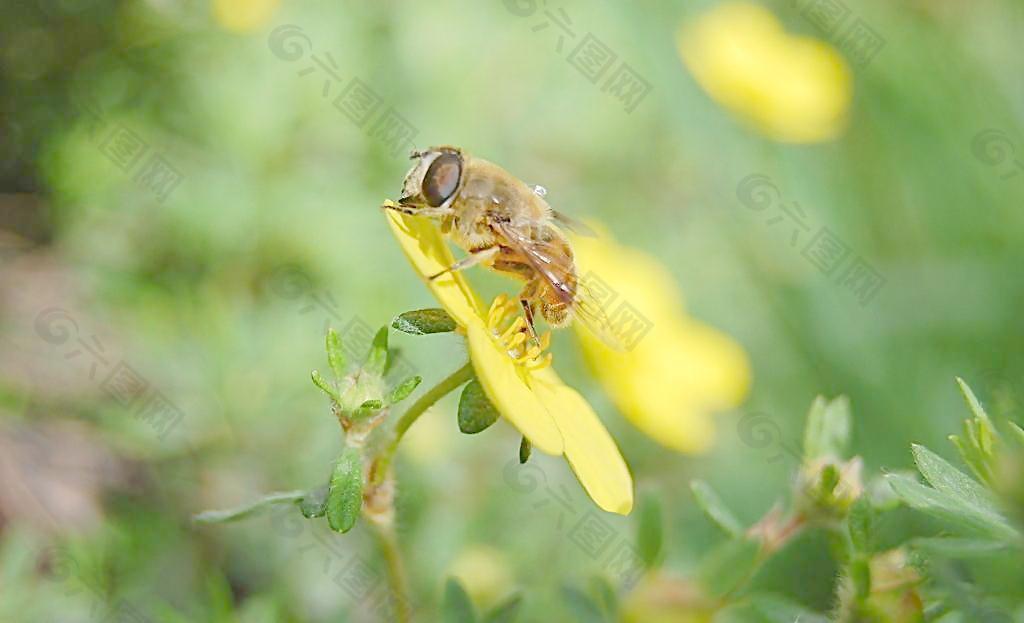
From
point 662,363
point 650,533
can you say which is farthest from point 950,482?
A: point 662,363

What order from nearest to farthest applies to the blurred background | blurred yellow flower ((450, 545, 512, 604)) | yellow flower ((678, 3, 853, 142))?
blurred yellow flower ((450, 545, 512, 604))
the blurred background
yellow flower ((678, 3, 853, 142))

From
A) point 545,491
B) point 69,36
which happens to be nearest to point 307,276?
point 545,491

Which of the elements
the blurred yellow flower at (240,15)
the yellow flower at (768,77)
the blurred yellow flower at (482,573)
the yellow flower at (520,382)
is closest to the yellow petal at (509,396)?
the yellow flower at (520,382)

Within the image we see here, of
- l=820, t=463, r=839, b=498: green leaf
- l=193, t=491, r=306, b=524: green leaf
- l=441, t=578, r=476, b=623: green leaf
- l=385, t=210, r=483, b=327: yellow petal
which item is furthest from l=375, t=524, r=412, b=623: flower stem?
l=820, t=463, r=839, b=498: green leaf

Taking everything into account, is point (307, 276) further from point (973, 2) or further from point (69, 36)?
Answer: point (973, 2)

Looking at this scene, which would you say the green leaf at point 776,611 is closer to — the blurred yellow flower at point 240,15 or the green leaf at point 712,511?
the green leaf at point 712,511

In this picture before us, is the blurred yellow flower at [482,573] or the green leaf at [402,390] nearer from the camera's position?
the green leaf at [402,390]

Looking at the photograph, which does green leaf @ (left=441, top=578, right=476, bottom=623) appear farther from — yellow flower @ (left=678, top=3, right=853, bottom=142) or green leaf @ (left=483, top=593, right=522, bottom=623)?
yellow flower @ (left=678, top=3, right=853, bottom=142)
